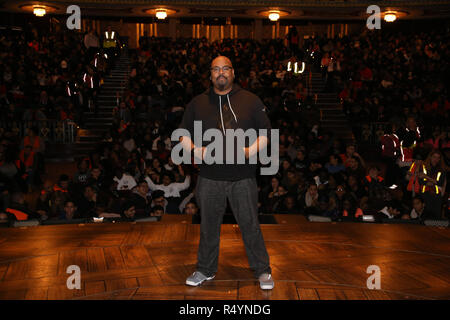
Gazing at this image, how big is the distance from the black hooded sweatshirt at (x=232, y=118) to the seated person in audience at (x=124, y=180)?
16.3ft

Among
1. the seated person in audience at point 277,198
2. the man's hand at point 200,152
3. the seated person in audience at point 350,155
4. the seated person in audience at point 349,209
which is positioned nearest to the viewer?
the man's hand at point 200,152

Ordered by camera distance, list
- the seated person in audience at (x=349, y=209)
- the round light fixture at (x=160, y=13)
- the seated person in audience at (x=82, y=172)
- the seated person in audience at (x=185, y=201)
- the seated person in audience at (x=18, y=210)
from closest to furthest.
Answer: the seated person in audience at (x=18, y=210)
the seated person in audience at (x=349, y=209)
the seated person in audience at (x=185, y=201)
the seated person in audience at (x=82, y=172)
the round light fixture at (x=160, y=13)

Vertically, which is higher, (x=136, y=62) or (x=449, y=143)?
(x=136, y=62)

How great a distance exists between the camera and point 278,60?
57.1ft

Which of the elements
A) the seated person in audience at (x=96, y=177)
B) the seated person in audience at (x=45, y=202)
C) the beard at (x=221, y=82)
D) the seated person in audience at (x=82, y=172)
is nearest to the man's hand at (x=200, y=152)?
the beard at (x=221, y=82)

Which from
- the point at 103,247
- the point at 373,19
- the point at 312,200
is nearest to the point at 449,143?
the point at 312,200

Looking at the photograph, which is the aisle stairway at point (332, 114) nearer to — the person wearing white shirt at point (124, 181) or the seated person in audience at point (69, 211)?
the person wearing white shirt at point (124, 181)

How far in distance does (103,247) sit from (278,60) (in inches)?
560

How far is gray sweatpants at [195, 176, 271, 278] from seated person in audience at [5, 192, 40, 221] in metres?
3.73

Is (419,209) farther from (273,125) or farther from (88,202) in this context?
(273,125)

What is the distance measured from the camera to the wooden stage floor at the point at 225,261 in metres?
3.10

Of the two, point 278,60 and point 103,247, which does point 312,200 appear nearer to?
point 103,247

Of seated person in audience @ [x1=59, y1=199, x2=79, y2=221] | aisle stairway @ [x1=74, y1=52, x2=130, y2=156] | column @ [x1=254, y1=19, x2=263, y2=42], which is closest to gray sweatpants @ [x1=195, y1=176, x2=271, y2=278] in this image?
seated person in audience @ [x1=59, y1=199, x2=79, y2=221]

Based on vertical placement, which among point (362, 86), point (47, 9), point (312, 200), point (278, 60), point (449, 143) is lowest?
point (312, 200)
